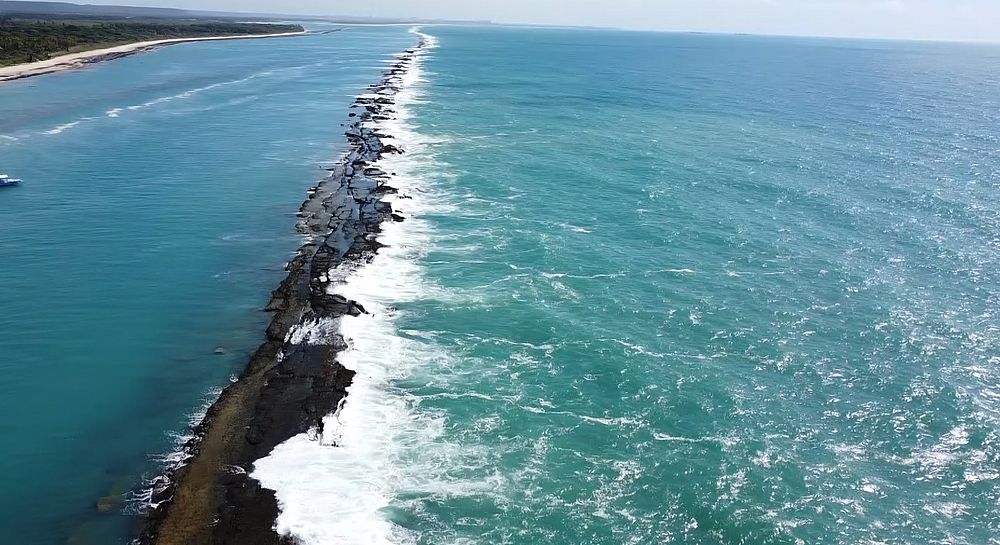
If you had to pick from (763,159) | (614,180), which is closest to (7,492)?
(614,180)

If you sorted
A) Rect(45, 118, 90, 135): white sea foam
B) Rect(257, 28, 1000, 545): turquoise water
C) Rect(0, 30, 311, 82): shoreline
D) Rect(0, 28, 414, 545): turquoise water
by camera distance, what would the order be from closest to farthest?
1. Rect(257, 28, 1000, 545): turquoise water
2. Rect(0, 28, 414, 545): turquoise water
3. Rect(45, 118, 90, 135): white sea foam
4. Rect(0, 30, 311, 82): shoreline

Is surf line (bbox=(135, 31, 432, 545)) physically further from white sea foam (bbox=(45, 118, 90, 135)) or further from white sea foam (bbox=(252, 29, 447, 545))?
white sea foam (bbox=(45, 118, 90, 135))

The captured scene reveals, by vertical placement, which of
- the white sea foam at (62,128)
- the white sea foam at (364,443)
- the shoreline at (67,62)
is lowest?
the white sea foam at (364,443)

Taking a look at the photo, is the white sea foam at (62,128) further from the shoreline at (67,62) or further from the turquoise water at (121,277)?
the shoreline at (67,62)

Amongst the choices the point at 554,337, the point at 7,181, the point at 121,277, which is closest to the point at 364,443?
the point at 554,337

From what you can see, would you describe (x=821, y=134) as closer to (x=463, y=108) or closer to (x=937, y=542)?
(x=463, y=108)

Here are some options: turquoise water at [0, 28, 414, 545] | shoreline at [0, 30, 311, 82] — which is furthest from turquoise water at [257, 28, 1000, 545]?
shoreline at [0, 30, 311, 82]

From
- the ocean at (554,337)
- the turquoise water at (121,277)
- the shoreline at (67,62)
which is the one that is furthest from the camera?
the shoreline at (67,62)

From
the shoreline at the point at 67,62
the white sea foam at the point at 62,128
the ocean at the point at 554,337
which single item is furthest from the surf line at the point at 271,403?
the shoreline at the point at 67,62
